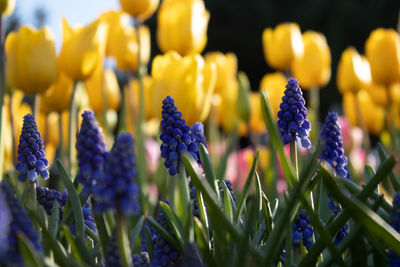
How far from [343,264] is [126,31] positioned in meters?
2.12

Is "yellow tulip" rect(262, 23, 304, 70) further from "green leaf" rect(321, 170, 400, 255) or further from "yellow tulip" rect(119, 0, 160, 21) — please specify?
"green leaf" rect(321, 170, 400, 255)

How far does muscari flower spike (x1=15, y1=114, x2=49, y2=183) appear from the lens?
693 millimetres

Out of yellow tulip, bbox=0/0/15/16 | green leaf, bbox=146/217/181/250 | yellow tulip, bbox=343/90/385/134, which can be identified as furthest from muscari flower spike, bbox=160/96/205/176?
yellow tulip, bbox=343/90/385/134

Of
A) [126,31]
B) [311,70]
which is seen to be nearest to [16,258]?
[126,31]

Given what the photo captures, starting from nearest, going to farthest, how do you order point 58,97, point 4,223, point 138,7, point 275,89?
point 4,223, point 58,97, point 138,7, point 275,89

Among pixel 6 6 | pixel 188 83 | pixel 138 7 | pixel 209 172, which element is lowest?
pixel 209 172

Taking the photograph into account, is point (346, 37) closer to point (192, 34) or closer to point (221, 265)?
point (192, 34)

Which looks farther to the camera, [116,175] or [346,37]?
[346,37]

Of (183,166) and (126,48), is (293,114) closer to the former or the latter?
(183,166)

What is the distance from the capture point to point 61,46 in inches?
73.5

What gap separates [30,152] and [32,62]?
111 cm

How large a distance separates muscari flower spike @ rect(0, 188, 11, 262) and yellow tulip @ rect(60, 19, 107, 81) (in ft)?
4.56

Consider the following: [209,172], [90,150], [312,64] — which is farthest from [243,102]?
[90,150]

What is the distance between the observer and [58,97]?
2094 mm
